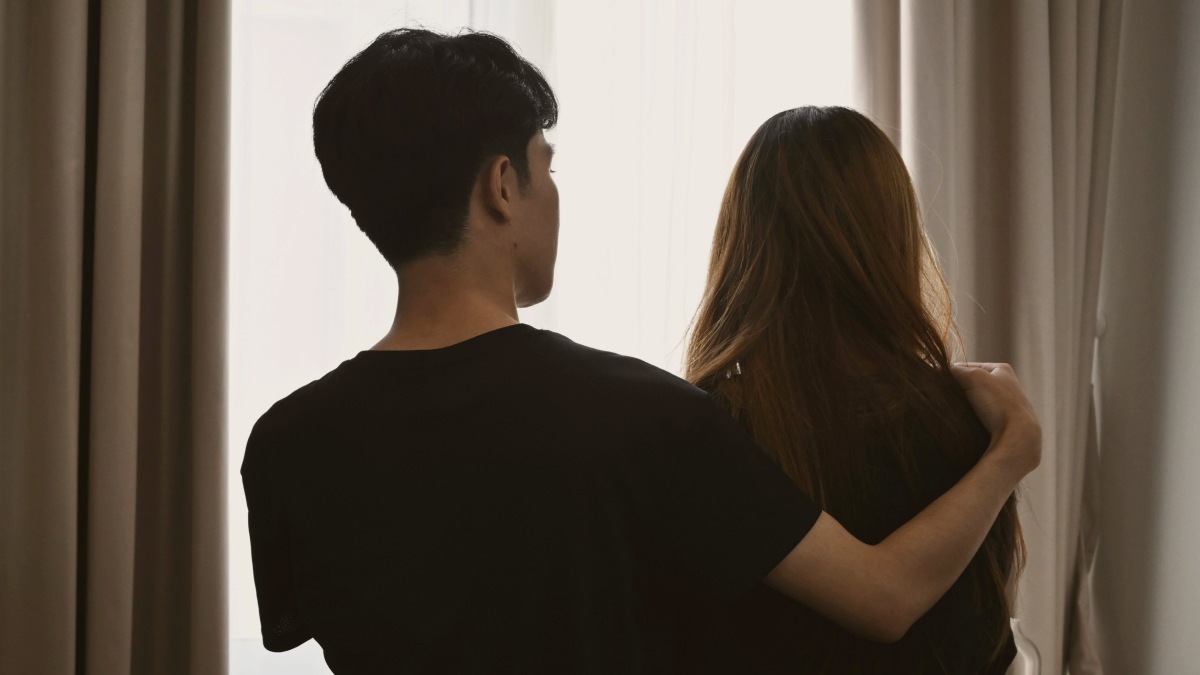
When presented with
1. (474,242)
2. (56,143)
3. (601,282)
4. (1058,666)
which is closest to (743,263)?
(474,242)

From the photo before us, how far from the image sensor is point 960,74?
2088 millimetres

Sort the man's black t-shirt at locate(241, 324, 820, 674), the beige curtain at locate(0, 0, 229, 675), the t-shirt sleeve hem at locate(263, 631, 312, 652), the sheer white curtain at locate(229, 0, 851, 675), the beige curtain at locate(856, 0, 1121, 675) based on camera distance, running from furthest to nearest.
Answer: the beige curtain at locate(856, 0, 1121, 675), the sheer white curtain at locate(229, 0, 851, 675), the beige curtain at locate(0, 0, 229, 675), the t-shirt sleeve hem at locate(263, 631, 312, 652), the man's black t-shirt at locate(241, 324, 820, 674)

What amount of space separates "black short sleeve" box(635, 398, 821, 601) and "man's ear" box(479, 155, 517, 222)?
24cm

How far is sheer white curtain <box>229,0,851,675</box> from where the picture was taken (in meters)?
1.92

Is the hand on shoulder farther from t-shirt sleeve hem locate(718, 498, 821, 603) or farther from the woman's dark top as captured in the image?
t-shirt sleeve hem locate(718, 498, 821, 603)

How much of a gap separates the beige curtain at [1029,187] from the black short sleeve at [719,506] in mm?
1473

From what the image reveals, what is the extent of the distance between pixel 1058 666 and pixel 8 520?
211 cm

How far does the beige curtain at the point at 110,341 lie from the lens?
1673 mm

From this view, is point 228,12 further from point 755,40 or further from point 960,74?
point 960,74

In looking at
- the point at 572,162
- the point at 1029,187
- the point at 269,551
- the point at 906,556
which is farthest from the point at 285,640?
the point at 1029,187

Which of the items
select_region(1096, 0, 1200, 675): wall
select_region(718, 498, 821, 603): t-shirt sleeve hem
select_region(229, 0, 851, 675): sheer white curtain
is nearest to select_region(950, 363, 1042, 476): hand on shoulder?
select_region(718, 498, 821, 603): t-shirt sleeve hem

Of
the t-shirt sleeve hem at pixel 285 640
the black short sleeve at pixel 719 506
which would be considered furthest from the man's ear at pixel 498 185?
the t-shirt sleeve hem at pixel 285 640

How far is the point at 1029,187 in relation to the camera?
6.75ft

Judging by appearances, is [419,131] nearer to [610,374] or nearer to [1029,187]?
[610,374]
